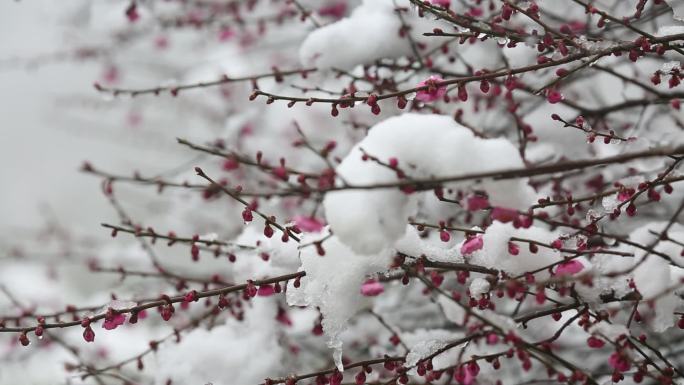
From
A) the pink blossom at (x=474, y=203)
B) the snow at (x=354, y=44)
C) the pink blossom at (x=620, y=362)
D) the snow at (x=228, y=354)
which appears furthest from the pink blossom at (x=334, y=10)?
the pink blossom at (x=620, y=362)

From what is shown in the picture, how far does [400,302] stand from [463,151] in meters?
2.21

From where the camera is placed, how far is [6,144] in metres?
10.5

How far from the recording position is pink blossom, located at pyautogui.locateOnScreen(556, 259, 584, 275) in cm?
158

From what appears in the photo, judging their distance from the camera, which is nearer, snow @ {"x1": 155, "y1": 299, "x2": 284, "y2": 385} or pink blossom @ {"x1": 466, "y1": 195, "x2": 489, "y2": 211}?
pink blossom @ {"x1": 466, "y1": 195, "x2": 489, "y2": 211}

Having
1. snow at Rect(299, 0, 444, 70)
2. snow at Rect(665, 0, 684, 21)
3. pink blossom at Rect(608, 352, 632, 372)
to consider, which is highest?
snow at Rect(299, 0, 444, 70)

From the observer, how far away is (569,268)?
5.20 feet

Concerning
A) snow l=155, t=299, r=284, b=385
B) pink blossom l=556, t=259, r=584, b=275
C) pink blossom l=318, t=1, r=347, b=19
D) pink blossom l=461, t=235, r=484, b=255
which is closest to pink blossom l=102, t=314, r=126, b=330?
pink blossom l=461, t=235, r=484, b=255

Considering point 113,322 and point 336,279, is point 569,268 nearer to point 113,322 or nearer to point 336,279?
point 336,279

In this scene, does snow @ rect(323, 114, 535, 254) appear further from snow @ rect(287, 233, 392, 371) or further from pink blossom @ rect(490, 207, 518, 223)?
snow @ rect(287, 233, 392, 371)

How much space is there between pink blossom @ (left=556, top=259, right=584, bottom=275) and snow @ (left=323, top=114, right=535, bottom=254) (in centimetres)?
36

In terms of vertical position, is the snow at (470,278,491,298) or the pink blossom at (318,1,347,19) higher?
the pink blossom at (318,1,347,19)

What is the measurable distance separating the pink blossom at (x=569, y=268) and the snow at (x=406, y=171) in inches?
14.0

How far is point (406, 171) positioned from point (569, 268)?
1.88 feet

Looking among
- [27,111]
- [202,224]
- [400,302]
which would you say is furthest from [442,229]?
[27,111]
